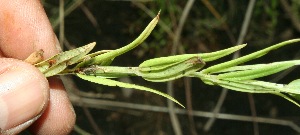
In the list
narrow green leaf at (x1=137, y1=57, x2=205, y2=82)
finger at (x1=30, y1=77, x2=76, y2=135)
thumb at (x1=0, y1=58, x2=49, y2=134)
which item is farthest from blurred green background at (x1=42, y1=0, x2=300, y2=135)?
narrow green leaf at (x1=137, y1=57, x2=205, y2=82)

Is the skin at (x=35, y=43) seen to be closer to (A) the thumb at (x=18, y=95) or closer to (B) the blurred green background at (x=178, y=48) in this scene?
(A) the thumb at (x=18, y=95)

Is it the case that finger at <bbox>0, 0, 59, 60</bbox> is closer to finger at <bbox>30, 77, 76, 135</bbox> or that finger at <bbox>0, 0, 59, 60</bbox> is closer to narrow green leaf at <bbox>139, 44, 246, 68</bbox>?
finger at <bbox>30, 77, 76, 135</bbox>

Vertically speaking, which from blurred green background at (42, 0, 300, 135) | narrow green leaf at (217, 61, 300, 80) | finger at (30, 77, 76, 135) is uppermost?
blurred green background at (42, 0, 300, 135)

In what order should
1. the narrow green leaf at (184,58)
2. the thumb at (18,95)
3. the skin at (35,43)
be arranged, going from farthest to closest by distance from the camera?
the skin at (35,43), the thumb at (18,95), the narrow green leaf at (184,58)

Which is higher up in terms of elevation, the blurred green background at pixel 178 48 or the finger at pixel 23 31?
the blurred green background at pixel 178 48

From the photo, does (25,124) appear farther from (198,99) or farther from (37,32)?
(198,99)

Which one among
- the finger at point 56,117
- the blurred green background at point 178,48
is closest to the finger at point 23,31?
the finger at point 56,117

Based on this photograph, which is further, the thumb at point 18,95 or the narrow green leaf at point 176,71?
the thumb at point 18,95
